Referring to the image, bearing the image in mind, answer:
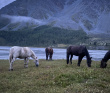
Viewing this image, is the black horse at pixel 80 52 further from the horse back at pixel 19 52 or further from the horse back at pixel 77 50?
the horse back at pixel 19 52

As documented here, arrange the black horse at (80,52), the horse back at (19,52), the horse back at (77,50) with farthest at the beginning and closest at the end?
A: 1. the horse back at (77,50)
2. the black horse at (80,52)
3. the horse back at (19,52)

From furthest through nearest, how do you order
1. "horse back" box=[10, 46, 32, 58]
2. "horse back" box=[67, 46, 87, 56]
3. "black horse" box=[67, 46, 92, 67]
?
"horse back" box=[67, 46, 87, 56] → "black horse" box=[67, 46, 92, 67] → "horse back" box=[10, 46, 32, 58]

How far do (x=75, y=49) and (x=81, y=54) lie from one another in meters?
1.09

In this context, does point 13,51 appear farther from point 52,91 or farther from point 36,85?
point 52,91

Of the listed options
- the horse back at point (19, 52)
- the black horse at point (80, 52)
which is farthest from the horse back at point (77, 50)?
the horse back at point (19, 52)

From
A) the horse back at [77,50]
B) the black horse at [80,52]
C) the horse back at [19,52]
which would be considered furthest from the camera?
the horse back at [77,50]

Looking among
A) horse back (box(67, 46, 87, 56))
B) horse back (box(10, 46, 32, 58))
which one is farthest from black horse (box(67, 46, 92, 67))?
horse back (box(10, 46, 32, 58))

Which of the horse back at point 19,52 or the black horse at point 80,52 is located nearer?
the horse back at point 19,52

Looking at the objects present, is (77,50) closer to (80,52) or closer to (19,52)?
(80,52)

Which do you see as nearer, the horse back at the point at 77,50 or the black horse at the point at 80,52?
the black horse at the point at 80,52

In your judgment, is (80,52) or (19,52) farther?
(80,52)

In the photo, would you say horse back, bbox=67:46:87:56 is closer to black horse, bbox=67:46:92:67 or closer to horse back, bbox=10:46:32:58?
black horse, bbox=67:46:92:67

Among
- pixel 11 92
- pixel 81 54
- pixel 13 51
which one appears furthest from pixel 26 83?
pixel 81 54

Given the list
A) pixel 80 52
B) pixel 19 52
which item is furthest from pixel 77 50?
pixel 19 52
